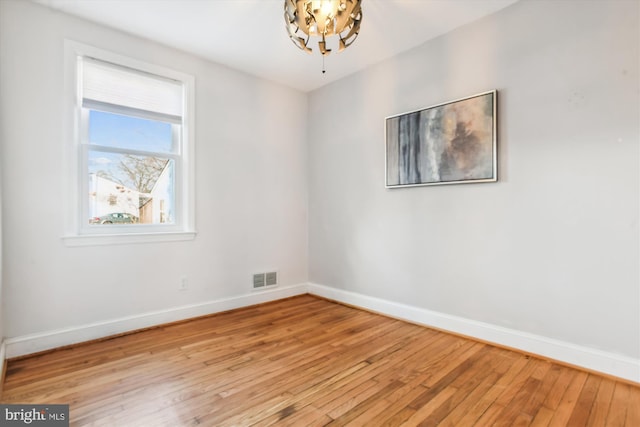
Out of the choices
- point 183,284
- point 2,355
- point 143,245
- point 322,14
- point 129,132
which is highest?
point 322,14

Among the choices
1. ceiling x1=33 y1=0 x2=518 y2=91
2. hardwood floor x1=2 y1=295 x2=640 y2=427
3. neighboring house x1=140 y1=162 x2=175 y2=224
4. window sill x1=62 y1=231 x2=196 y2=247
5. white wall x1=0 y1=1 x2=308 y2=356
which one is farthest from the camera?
neighboring house x1=140 y1=162 x2=175 y2=224

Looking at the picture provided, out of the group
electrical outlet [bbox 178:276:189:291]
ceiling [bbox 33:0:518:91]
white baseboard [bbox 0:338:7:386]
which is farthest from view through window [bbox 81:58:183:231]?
white baseboard [bbox 0:338:7:386]

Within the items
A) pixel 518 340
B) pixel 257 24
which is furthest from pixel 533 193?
pixel 257 24

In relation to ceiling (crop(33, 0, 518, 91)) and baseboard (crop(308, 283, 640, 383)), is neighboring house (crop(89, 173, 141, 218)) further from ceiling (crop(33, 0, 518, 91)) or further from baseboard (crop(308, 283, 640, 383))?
baseboard (crop(308, 283, 640, 383))

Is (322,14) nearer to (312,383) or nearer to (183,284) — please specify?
(312,383)

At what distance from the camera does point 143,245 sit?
294cm

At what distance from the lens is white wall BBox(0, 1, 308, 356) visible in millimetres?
2371

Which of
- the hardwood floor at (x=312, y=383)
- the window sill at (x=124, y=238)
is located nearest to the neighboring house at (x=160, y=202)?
the window sill at (x=124, y=238)

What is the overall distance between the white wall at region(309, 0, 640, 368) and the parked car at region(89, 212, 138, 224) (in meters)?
2.38

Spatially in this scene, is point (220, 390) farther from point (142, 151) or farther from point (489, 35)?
point (489, 35)

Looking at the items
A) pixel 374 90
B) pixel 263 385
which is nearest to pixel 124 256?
pixel 263 385

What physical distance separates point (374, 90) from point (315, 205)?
157cm

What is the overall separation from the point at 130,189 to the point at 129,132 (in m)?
0.52

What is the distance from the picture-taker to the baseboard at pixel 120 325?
238 cm
